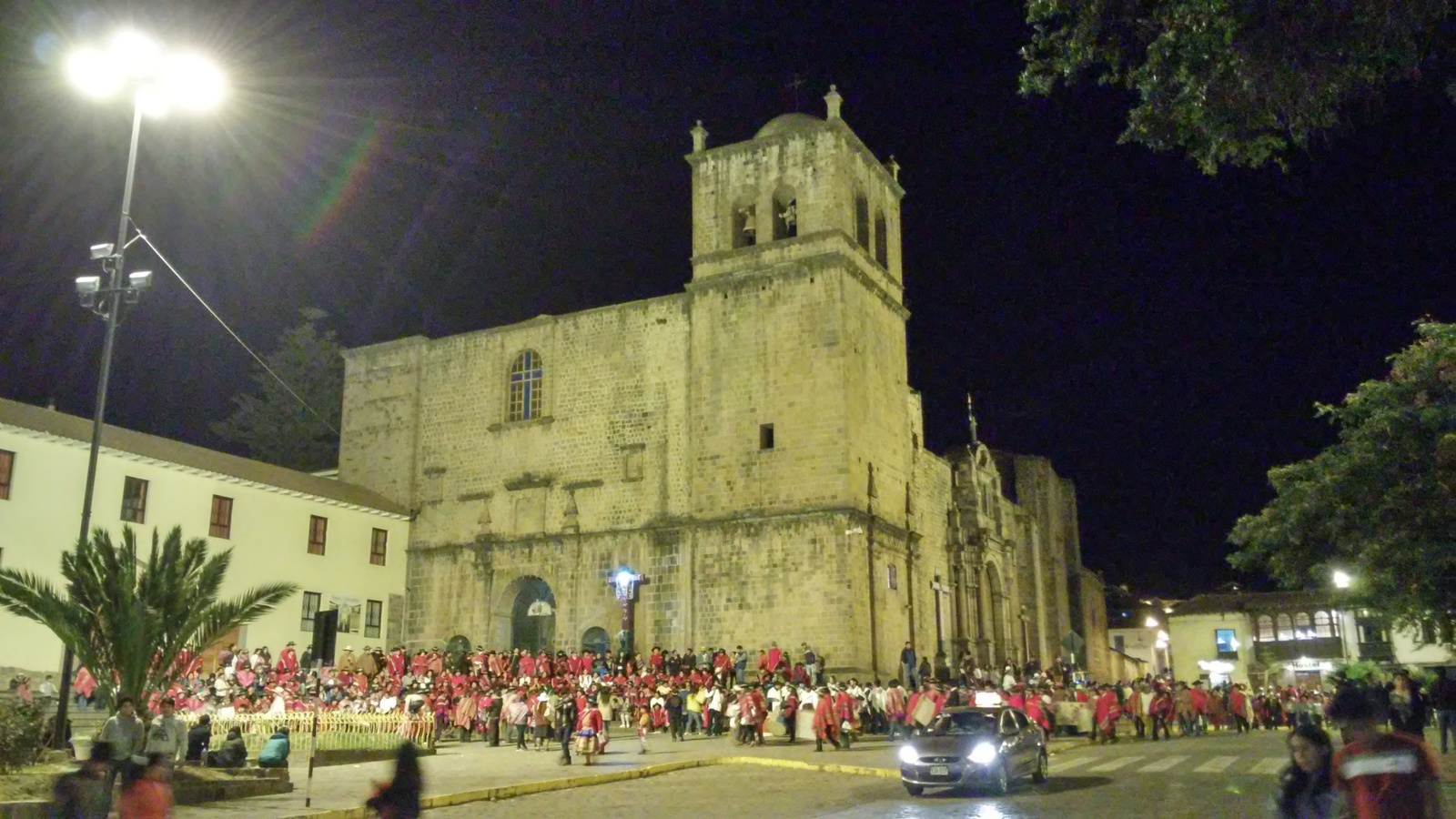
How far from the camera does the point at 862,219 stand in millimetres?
33656

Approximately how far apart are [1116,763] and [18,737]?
15.0 meters

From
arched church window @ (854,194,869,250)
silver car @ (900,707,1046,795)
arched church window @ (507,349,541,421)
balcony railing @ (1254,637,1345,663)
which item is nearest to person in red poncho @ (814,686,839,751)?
silver car @ (900,707,1046,795)

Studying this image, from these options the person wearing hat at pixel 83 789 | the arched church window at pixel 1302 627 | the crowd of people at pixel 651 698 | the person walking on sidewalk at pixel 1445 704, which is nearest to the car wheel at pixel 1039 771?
the crowd of people at pixel 651 698

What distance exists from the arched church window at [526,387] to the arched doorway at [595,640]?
263 inches

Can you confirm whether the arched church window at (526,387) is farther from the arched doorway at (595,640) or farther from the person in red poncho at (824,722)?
the person in red poncho at (824,722)

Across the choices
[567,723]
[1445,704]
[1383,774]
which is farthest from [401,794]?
[1445,704]

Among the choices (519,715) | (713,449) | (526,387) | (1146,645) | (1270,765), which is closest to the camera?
(1270,765)

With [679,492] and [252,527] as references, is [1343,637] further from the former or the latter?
[252,527]

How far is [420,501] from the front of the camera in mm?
35562

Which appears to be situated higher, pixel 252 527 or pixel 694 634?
pixel 252 527

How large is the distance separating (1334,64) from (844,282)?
21.4 meters

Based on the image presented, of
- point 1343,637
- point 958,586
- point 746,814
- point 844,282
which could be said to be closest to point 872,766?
point 746,814

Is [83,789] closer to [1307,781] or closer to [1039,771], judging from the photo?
[1307,781]

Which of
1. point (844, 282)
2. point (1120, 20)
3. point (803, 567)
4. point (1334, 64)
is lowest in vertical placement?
point (803, 567)
